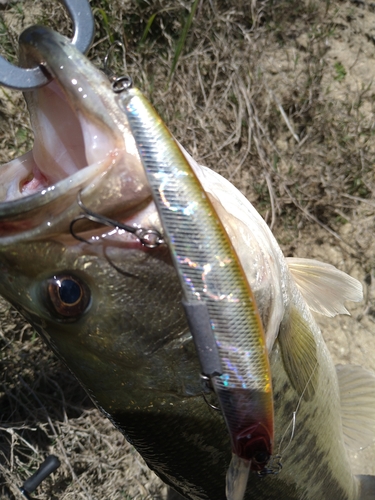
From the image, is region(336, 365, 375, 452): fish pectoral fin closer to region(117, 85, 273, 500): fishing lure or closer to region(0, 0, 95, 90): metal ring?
region(117, 85, 273, 500): fishing lure

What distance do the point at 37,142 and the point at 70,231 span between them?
1.35ft

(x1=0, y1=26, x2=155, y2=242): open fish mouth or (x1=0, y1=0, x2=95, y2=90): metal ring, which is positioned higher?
(x1=0, y1=0, x2=95, y2=90): metal ring

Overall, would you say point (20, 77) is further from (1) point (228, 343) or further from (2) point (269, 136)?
(2) point (269, 136)

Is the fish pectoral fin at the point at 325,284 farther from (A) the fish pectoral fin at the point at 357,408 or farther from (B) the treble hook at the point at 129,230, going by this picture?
(B) the treble hook at the point at 129,230

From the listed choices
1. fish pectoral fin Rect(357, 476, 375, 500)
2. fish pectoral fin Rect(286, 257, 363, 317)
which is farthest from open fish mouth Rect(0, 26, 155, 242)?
fish pectoral fin Rect(357, 476, 375, 500)

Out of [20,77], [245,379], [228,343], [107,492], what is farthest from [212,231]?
[107,492]

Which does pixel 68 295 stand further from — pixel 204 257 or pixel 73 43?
pixel 73 43

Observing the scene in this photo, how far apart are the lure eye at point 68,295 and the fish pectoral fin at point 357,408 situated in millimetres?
1795

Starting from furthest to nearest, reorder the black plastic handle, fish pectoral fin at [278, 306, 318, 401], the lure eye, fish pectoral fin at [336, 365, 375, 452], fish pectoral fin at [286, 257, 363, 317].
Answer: the black plastic handle < fish pectoral fin at [336, 365, 375, 452] < fish pectoral fin at [286, 257, 363, 317] < fish pectoral fin at [278, 306, 318, 401] < the lure eye

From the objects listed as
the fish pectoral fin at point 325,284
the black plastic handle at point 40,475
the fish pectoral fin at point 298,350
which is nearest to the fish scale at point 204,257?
the fish pectoral fin at point 298,350

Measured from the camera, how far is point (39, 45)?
1.27 meters

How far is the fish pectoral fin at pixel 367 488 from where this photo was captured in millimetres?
2678

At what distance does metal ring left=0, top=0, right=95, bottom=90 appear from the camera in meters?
1.28

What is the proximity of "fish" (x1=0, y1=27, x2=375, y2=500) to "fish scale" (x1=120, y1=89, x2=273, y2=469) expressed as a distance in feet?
0.35
